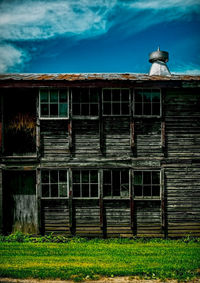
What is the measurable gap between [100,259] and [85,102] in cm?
581

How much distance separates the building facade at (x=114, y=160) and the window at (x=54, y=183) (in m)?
0.04

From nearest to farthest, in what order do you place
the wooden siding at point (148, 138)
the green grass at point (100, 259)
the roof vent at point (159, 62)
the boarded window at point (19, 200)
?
the green grass at point (100, 259), the wooden siding at point (148, 138), the boarded window at point (19, 200), the roof vent at point (159, 62)

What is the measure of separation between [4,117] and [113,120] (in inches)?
178

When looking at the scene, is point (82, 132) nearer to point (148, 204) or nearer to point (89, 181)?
point (89, 181)

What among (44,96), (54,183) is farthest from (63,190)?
(44,96)

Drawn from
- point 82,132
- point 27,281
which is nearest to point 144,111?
point 82,132

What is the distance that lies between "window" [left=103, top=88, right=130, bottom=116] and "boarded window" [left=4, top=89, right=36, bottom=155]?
3.00 metres

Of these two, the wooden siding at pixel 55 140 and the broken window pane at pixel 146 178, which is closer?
the wooden siding at pixel 55 140

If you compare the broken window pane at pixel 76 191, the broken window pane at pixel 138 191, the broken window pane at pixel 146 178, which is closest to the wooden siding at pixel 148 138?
the broken window pane at pixel 146 178

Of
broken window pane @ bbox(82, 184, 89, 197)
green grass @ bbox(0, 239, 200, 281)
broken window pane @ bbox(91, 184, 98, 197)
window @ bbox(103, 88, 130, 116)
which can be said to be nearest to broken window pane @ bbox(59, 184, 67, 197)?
broken window pane @ bbox(82, 184, 89, 197)

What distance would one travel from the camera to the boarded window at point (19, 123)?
10102mm

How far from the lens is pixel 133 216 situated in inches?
385

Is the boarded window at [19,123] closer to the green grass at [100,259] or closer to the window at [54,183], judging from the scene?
the window at [54,183]

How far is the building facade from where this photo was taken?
981 cm
